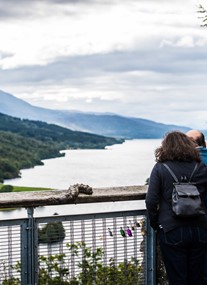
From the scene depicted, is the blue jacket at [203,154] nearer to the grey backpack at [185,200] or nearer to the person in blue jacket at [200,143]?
the person in blue jacket at [200,143]

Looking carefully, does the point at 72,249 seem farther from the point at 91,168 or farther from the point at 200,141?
the point at 91,168

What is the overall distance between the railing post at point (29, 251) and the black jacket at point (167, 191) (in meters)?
0.93

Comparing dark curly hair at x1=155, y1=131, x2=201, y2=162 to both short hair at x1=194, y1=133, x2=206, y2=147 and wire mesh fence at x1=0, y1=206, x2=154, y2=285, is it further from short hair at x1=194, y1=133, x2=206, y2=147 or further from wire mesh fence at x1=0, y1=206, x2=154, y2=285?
wire mesh fence at x1=0, y1=206, x2=154, y2=285

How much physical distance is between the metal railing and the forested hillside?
57.7 metres

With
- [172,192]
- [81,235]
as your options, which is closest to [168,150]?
[172,192]

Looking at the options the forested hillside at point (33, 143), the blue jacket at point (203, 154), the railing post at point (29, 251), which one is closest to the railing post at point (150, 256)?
the blue jacket at point (203, 154)

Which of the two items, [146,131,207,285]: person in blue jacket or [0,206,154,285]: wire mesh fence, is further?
[0,206,154,285]: wire mesh fence

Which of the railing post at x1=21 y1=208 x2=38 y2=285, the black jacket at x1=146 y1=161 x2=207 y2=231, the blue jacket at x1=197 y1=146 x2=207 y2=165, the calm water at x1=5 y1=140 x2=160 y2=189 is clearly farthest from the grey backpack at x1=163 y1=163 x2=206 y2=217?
the calm water at x1=5 y1=140 x2=160 y2=189

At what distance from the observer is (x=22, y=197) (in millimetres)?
4668

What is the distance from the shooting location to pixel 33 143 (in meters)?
85.6

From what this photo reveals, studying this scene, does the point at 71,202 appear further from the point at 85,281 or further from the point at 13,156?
the point at 13,156

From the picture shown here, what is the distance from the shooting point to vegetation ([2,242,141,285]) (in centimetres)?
478

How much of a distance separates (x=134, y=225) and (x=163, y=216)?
0.59m

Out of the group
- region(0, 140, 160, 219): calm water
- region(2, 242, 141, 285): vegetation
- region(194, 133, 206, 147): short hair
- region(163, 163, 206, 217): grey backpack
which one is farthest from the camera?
region(0, 140, 160, 219): calm water
